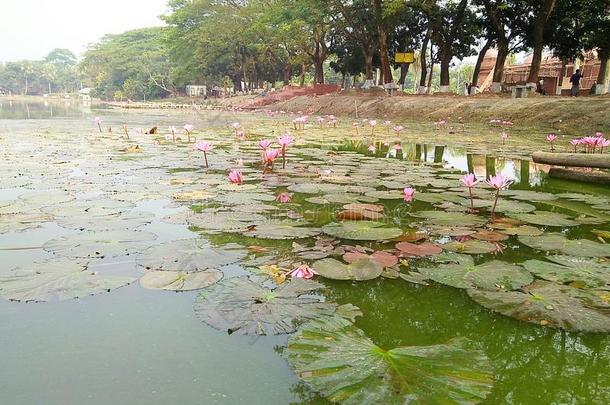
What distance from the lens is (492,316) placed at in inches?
43.9

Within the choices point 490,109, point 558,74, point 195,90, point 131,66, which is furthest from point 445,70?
point 131,66

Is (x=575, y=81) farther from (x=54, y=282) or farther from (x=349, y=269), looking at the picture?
(x=54, y=282)

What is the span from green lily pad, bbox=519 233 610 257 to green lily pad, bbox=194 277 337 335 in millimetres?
960

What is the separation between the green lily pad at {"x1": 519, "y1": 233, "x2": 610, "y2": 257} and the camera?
1562mm

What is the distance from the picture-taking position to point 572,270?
1.40m

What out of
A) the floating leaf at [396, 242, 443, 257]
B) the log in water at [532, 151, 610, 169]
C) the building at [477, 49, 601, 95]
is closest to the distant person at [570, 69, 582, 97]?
the building at [477, 49, 601, 95]

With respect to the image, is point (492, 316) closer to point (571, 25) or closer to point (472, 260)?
point (472, 260)

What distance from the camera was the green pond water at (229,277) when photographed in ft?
2.68

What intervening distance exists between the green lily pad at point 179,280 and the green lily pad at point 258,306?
0.19 ft

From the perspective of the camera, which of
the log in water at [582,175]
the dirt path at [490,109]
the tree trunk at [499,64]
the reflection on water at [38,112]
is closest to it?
the log in water at [582,175]

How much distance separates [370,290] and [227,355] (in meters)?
0.51

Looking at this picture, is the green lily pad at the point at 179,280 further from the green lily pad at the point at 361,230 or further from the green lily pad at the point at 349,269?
the green lily pad at the point at 361,230

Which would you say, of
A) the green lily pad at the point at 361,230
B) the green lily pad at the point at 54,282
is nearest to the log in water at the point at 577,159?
the green lily pad at the point at 361,230

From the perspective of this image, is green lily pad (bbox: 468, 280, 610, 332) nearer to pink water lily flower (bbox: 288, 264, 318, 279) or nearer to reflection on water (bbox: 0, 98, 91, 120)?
pink water lily flower (bbox: 288, 264, 318, 279)
